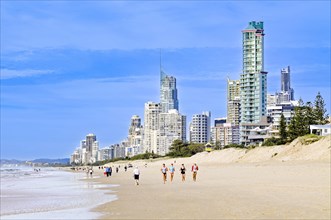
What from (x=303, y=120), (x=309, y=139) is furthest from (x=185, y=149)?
(x=309, y=139)

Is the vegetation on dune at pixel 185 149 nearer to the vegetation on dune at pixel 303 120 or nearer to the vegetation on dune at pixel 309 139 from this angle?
the vegetation on dune at pixel 303 120

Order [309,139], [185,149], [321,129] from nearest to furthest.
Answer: [309,139]
[321,129]
[185,149]

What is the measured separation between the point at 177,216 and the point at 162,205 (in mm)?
4111

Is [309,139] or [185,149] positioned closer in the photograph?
[309,139]

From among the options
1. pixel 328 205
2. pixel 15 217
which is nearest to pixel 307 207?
pixel 328 205

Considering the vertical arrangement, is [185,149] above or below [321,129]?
below

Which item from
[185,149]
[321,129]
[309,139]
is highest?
[321,129]

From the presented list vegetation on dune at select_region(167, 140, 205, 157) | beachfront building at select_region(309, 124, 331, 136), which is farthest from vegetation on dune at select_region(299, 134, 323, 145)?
vegetation on dune at select_region(167, 140, 205, 157)

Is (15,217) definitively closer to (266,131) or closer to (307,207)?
(307,207)

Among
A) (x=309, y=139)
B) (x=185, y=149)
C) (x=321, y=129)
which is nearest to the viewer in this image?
(x=309, y=139)

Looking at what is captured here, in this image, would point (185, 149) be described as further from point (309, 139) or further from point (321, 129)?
point (309, 139)

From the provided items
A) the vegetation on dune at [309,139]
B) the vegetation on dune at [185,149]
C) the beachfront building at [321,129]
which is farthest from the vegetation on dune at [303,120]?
the vegetation on dune at [185,149]

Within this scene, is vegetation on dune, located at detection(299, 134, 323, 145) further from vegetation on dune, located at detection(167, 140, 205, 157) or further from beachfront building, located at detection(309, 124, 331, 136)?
vegetation on dune, located at detection(167, 140, 205, 157)

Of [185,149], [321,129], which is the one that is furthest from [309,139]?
[185,149]
